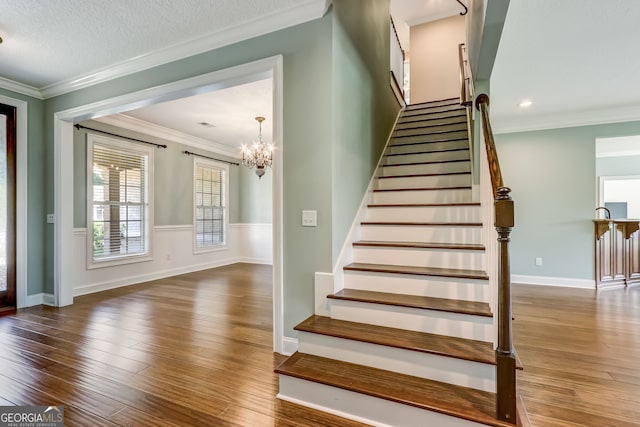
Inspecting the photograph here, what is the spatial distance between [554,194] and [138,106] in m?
5.78

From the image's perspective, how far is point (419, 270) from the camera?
238 centimetres

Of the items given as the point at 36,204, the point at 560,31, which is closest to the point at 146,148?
the point at 36,204

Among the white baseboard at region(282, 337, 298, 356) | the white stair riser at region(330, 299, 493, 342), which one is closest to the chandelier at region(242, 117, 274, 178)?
the white baseboard at region(282, 337, 298, 356)

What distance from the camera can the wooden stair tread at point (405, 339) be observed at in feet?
5.55

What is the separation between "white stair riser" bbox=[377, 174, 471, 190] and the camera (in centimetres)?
333

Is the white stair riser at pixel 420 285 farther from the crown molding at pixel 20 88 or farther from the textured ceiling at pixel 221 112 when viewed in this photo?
the crown molding at pixel 20 88

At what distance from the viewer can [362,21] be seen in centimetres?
318

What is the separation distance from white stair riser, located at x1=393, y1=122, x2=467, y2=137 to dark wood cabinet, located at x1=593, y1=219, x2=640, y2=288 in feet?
8.07

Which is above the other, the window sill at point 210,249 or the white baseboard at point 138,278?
the window sill at point 210,249

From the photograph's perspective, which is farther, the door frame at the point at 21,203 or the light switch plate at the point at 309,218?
the door frame at the point at 21,203

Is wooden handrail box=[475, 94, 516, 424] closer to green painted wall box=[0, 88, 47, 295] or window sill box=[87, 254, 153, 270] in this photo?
green painted wall box=[0, 88, 47, 295]

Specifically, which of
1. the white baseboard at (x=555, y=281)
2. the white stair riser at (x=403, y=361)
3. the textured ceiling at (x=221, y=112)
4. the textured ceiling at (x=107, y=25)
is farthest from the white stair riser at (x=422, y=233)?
the white baseboard at (x=555, y=281)

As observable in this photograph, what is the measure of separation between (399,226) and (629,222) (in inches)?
166

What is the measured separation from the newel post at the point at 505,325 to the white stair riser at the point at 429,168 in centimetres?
222
